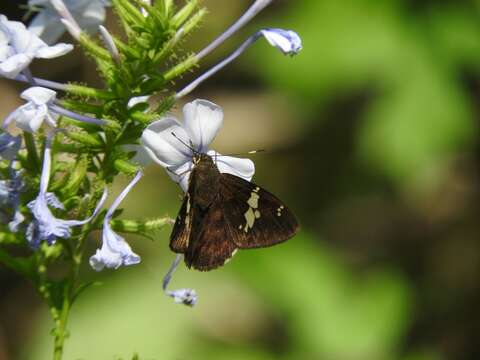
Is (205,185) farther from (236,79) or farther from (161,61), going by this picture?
(236,79)

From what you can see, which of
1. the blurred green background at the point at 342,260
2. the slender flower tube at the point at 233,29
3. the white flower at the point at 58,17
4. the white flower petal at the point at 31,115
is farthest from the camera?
the blurred green background at the point at 342,260

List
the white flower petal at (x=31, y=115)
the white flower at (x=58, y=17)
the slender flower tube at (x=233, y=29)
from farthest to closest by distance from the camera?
the white flower at (x=58, y=17) < the slender flower tube at (x=233, y=29) < the white flower petal at (x=31, y=115)

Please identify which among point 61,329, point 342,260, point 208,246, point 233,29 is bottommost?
point 342,260

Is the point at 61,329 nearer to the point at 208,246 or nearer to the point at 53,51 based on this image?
the point at 208,246

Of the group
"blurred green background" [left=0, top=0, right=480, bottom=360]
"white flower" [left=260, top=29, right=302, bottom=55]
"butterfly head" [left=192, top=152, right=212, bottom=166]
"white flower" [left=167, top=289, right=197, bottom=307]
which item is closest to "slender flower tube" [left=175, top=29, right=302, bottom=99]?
"white flower" [left=260, top=29, right=302, bottom=55]

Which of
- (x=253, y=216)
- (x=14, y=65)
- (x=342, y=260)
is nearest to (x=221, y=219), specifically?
(x=253, y=216)

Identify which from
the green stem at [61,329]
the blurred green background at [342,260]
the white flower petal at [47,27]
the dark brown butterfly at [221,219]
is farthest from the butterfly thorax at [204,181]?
the blurred green background at [342,260]

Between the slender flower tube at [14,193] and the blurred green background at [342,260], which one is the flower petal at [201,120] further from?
the blurred green background at [342,260]
